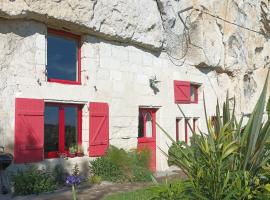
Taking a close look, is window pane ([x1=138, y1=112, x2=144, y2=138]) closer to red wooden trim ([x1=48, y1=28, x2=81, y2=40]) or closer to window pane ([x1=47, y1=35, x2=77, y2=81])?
window pane ([x1=47, y1=35, x2=77, y2=81])

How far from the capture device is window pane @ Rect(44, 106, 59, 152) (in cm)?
919

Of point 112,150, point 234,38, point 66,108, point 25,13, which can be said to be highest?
point 234,38

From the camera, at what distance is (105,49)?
10.5 meters

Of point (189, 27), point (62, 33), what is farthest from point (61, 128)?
point (189, 27)

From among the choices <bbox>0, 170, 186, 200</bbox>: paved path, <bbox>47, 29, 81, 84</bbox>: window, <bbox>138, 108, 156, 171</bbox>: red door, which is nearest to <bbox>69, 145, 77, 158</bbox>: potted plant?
<bbox>0, 170, 186, 200</bbox>: paved path

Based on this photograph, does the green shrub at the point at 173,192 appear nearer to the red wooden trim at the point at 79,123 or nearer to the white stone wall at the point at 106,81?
the white stone wall at the point at 106,81

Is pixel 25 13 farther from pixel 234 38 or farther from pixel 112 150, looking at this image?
pixel 234 38

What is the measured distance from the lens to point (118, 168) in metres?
9.80

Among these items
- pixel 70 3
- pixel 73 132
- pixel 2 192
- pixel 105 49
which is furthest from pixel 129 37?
pixel 2 192

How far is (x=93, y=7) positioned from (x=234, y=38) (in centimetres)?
762

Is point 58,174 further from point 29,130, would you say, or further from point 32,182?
point 29,130

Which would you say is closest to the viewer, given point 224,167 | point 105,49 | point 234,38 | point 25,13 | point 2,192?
point 224,167

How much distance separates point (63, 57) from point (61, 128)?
1.81 m

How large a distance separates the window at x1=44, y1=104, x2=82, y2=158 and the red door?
2.45 m
